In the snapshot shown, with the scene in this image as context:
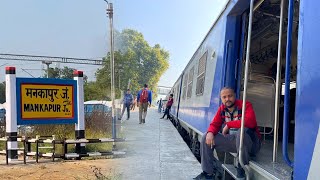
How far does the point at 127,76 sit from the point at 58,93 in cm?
256

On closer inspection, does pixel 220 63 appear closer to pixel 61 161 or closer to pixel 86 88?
pixel 61 161

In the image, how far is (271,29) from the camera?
18.6ft

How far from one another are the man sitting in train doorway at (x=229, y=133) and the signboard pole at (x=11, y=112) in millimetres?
7214

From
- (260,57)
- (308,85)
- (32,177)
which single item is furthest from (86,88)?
(308,85)

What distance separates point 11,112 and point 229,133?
7.61 meters

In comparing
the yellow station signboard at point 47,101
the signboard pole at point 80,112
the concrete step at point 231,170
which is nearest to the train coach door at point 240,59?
the concrete step at point 231,170

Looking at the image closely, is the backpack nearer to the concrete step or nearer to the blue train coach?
the blue train coach

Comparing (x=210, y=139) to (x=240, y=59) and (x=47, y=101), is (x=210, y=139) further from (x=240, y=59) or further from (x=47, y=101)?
(x=47, y=101)

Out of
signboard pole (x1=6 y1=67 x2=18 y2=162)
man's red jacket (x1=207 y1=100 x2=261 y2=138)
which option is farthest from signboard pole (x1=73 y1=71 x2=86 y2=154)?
man's red jacket (x1=207 y1=100 x2=261 y2=138)

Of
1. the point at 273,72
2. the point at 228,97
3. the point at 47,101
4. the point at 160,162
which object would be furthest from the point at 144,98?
the point at 228,97

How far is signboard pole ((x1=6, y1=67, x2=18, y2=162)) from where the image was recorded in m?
10.8

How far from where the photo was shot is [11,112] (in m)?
10.8

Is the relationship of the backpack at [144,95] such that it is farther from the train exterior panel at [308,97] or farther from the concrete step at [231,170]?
the train exterior panel at [308,97]

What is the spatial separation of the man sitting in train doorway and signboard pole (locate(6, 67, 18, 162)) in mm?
7214
